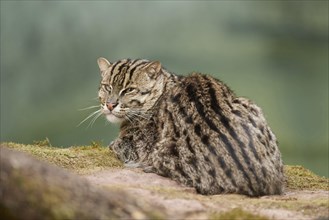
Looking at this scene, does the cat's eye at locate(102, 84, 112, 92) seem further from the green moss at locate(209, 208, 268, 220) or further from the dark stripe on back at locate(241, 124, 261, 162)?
the green moss at locate(209, 208, 268, 220)

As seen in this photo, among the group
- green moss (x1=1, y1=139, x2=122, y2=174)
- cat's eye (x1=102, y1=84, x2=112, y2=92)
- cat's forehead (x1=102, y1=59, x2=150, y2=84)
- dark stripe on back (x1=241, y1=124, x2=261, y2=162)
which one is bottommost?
green moss (x1=1, y1=139, x2=122, y2=174)

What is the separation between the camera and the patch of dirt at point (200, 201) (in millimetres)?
9008

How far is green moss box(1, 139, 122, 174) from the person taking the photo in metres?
12.3

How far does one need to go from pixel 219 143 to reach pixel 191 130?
0.57 metres

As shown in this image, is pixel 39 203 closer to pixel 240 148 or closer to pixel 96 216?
pixel 96 216

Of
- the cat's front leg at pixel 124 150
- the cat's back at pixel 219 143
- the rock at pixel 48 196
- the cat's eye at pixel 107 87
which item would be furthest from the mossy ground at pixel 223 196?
the rock at pixel 48 196

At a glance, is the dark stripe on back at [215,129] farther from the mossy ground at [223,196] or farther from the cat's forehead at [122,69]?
the cat's forehead at [122,69]

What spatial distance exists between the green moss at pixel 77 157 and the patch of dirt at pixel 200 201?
Result: 34.7 inches

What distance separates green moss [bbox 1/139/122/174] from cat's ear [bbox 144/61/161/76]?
1534mm

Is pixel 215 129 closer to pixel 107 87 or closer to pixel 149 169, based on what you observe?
pixel 149 169

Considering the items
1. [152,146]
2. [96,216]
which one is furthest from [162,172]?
[96,216]

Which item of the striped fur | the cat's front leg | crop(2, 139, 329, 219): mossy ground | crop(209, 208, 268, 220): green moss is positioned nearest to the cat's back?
the striped fur

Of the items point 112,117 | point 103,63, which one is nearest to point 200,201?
point 112,117

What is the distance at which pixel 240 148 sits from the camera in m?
11.3
